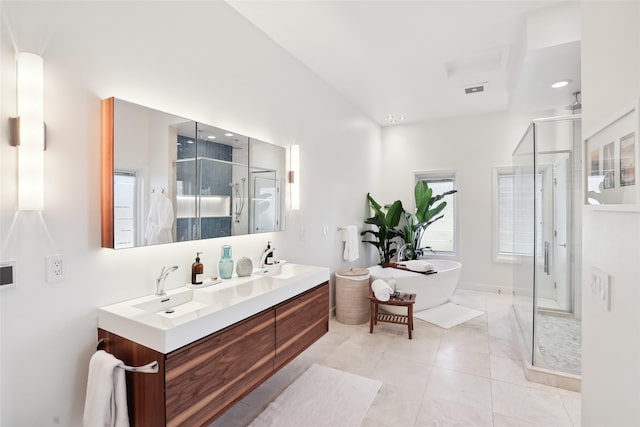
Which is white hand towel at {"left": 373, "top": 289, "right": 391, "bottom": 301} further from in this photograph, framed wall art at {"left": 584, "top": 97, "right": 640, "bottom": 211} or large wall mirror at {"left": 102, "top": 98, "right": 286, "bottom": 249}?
framed wall art at {"left": 584, "top": 97, "right": 640, "bottom": 211}

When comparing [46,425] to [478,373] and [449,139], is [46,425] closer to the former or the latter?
[478,373]

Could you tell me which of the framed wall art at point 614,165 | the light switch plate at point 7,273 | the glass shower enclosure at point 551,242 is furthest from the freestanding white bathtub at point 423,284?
the light switch plate at point 7,273

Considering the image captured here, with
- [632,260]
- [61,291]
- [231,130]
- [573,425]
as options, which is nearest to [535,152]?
[573,425]

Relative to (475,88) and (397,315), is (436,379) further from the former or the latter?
(475,88)

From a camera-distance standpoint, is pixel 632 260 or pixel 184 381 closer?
pixel 632 260

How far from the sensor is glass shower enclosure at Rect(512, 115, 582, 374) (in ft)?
8.94

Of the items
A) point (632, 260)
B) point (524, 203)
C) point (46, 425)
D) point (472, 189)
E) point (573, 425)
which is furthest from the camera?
point (472, 189)

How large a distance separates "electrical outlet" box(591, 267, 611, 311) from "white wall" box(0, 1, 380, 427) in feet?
6.97

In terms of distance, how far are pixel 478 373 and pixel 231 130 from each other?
286 cm

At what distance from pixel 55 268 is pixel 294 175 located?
80.2 inches

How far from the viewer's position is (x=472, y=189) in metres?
5.25

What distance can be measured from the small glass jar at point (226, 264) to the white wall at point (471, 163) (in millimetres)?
3550

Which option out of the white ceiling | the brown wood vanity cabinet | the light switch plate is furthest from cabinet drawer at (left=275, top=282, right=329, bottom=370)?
the white ceiling

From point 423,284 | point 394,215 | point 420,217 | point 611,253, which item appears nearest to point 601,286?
point 611,253
